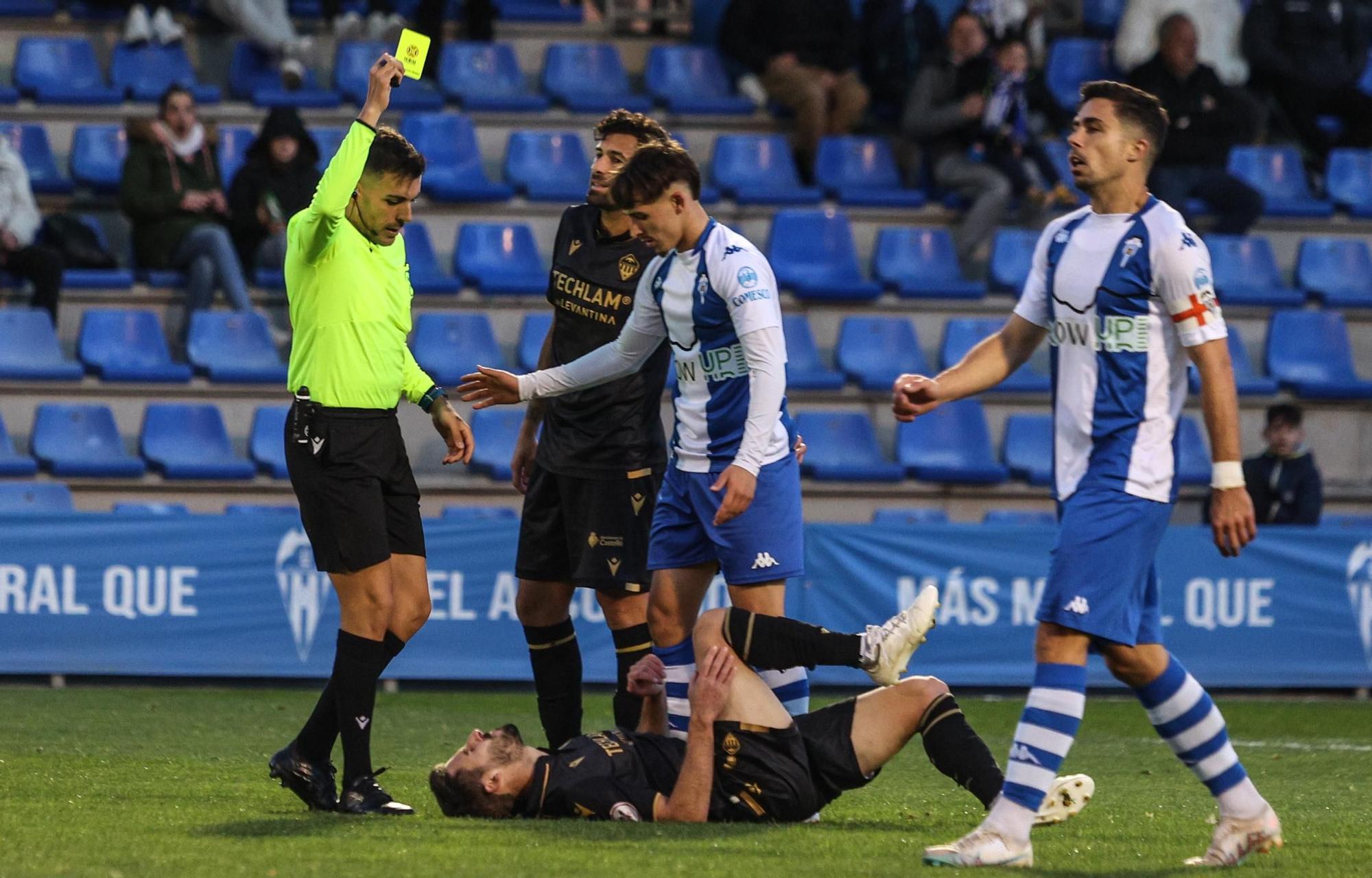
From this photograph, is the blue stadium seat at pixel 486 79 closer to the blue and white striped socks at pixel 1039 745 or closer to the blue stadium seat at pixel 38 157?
the blue stadium seat at pixel 38 157

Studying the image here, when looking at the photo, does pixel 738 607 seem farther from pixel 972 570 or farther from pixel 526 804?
pixel 972 570

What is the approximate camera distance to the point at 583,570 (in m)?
6.93

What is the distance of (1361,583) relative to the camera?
1140 centimetres

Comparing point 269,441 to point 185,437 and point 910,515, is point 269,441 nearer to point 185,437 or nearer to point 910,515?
point 185,437

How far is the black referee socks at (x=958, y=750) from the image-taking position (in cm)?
564

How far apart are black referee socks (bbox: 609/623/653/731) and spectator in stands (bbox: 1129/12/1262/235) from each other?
8972 millimetres

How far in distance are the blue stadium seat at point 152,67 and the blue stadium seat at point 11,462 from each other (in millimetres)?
3644

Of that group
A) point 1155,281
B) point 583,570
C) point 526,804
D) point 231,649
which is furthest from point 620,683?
point 231,649

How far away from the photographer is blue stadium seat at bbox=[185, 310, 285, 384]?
43.2 feet

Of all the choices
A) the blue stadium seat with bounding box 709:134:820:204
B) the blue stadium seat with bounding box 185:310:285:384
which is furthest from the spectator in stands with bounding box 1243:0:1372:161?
the blue stadium seat with bounding box 185:310:285:384

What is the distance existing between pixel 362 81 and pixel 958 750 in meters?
10.7

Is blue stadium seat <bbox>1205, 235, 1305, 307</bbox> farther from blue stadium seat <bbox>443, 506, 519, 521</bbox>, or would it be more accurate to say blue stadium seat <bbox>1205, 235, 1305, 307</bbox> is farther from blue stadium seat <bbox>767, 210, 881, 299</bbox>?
blue stadium seat <bbox>443, 506, 519, 521</bbox>

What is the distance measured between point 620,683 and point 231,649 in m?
4.46

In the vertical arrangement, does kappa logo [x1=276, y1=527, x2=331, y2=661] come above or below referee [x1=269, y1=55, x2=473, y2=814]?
below
